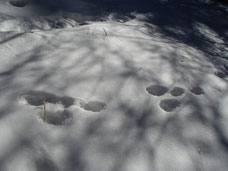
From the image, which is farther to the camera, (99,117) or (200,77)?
(200,77)

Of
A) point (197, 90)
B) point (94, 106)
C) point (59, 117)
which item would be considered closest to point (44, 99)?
point (59, 117)

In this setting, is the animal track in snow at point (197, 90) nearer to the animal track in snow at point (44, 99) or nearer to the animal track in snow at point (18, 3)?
the animal track in snow at point (44, 99)

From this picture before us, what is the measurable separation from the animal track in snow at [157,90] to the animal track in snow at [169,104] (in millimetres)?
99

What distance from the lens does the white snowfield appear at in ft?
4.43

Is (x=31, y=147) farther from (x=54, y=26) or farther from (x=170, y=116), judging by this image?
(x=54, y=26)

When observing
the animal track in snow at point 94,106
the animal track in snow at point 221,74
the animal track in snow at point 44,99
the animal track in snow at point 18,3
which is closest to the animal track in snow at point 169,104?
the animal track in snow at point 94,106

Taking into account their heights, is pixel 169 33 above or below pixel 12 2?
below

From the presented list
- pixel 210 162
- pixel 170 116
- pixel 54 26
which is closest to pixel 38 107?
pixel 170 116

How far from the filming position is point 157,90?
79.7 inches

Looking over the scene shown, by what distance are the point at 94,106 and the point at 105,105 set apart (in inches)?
3.6

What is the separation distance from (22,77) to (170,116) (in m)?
1.25

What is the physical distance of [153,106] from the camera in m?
1.84

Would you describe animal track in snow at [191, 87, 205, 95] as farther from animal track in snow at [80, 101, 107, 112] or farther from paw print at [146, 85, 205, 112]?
animal track in snow at [80, 101, 107, 112]

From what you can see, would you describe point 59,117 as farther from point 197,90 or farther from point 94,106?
point 197,90
